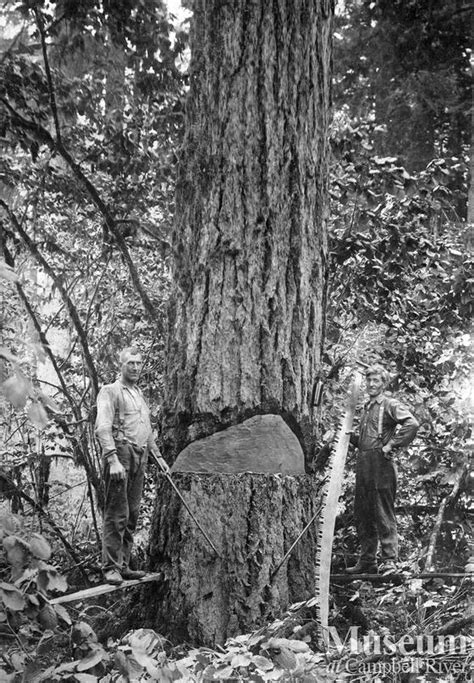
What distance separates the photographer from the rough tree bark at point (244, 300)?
113 inches

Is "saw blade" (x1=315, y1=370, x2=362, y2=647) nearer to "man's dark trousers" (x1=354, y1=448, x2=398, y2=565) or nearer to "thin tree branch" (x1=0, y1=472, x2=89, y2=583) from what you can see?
"man's dark trousers" (x1=354, y1=448, x2=398, y2=565)

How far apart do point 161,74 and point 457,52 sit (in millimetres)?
4540

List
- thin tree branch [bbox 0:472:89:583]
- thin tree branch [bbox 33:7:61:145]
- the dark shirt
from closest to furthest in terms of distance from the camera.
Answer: thin tree branch [bbox 0:472:89:583], the dark shirt, thin tree branch [bbox 33:7:61:145]

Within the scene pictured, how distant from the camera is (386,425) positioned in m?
3.66

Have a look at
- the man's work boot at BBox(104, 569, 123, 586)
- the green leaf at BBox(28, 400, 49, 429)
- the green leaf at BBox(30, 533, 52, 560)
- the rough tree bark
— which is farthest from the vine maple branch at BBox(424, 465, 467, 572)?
the green leaf at BBox(28, 400, 49, 429)

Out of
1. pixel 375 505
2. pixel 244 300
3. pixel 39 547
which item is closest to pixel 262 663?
pixel 39 547

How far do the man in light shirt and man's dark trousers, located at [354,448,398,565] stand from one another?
1223 millimetres

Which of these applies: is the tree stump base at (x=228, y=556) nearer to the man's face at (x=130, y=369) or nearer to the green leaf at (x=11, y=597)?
the man's face at (x=130, y=369)

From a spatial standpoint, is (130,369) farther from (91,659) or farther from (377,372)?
(91,659)

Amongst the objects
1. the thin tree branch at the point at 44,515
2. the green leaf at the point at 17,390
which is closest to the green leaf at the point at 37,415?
the green leaf at the point at 17,390

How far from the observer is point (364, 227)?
5.70 metres

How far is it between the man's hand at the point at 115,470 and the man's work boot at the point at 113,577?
417 millimetres

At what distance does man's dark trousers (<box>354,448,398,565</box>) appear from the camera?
12.0 feet

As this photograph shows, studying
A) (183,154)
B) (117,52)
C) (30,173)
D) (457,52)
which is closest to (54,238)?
(30,173)
